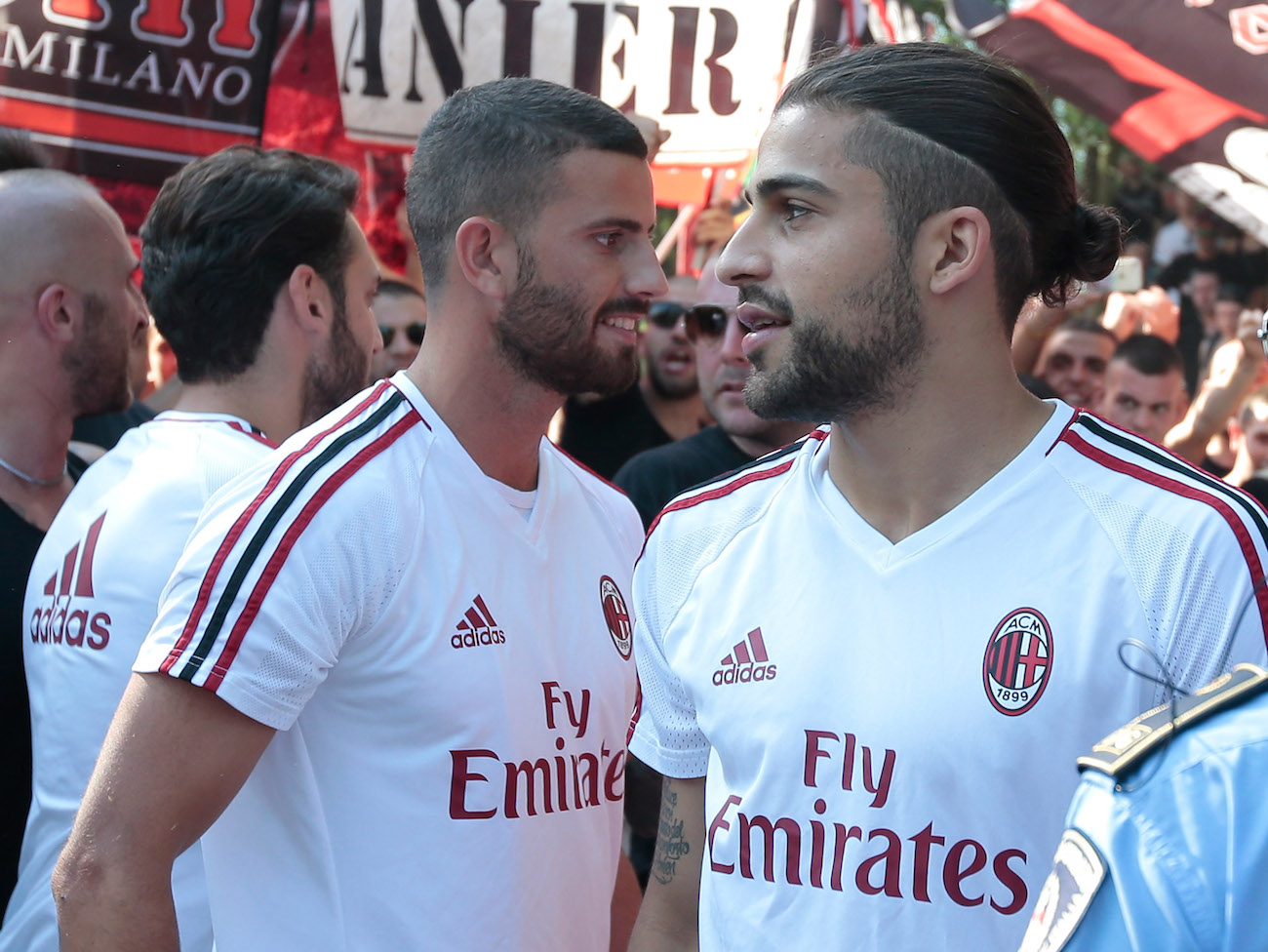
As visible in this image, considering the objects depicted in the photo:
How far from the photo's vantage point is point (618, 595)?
2570 mm

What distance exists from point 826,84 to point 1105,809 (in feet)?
4.51

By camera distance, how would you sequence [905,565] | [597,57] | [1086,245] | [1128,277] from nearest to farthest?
1. [905,565]
2. [1086,245]
3. [597,57]
4. [1128,277]

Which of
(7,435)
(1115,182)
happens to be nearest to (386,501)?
(7,435)

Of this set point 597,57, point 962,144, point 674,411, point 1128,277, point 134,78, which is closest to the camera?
point 962,144

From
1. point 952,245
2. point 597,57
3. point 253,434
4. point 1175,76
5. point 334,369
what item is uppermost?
point 1175,76

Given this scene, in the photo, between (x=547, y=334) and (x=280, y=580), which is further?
(x=547, y=334)

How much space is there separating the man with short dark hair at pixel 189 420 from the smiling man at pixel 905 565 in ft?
3.52

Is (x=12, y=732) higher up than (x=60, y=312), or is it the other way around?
(x=60, y=312)

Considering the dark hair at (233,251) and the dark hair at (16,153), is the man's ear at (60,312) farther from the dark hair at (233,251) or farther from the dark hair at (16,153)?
the dark hair at (16,153)

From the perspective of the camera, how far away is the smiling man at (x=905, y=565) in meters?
1.73

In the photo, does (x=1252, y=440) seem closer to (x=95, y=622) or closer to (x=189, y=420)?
(x=189, y=420)

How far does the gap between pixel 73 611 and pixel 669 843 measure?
4.32 feet

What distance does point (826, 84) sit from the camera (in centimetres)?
207

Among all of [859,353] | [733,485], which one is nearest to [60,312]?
[733,485]
